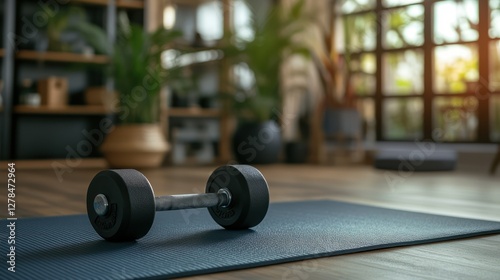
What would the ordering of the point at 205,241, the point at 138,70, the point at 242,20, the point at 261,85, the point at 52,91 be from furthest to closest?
the point at 242,20
the point at 261,85
the point at 52,91
the point at 138,70
the point at 205,241

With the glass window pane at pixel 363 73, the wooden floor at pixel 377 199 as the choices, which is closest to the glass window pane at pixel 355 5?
the glass window pane at pixel 363 73

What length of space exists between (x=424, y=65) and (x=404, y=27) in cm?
40

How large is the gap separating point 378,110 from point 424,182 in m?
2.13

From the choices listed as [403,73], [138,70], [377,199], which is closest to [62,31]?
[138,70]

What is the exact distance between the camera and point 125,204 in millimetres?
1384

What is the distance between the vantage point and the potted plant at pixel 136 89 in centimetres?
457

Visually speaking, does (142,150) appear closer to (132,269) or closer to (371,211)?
(371,211)

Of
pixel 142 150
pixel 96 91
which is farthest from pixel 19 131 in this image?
pixel 142 150

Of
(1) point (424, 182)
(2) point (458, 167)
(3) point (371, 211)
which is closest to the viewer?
(3) point (371, 211)

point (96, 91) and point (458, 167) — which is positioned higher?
point (96, 91)

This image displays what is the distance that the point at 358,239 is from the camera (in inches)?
61.3

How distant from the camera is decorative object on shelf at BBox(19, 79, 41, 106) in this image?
4.76m

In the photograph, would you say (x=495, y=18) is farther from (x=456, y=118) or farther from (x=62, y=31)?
(x=62, y=31)

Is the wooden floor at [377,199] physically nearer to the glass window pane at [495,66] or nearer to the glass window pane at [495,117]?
the glass window pane at [495,117]
